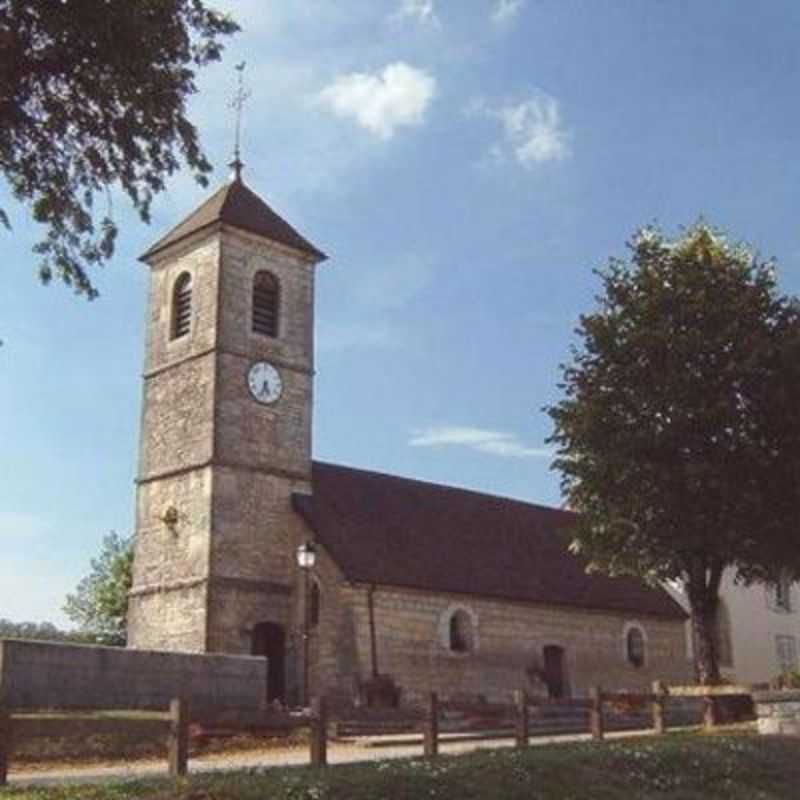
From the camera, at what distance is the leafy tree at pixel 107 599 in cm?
5397

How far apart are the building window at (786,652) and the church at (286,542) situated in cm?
1045

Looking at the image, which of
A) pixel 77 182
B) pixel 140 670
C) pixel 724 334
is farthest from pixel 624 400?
pixel 77 182

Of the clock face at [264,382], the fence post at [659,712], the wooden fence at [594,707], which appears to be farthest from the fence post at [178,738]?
the clock face at [264,382]

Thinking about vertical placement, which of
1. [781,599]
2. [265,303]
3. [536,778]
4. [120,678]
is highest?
[265,303]

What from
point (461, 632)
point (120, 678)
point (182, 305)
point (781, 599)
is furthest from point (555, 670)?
point (120, 678)

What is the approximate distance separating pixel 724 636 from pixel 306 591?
22338mm

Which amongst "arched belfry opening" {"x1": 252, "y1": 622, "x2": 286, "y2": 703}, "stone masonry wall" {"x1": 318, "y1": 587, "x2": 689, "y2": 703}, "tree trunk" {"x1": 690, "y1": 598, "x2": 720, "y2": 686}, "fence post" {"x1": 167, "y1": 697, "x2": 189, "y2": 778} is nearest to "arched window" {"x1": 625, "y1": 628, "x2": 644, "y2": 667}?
"stone masonry wall" {"x1": 318, "y1": 587, "x2": 689, "y2": 703}

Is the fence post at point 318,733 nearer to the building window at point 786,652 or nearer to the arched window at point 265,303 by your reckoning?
the arched window at point 265,303

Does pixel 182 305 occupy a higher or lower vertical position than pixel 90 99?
higher

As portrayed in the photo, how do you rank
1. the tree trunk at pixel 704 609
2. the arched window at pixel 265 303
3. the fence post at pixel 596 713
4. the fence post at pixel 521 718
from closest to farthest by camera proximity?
the fence post at pixel 521 718 < the fence post at pixel 596 713 < the tree trunk at pixel 704 609 < the arched window at pixel 265 303

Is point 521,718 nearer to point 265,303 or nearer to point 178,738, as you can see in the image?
point 178,738

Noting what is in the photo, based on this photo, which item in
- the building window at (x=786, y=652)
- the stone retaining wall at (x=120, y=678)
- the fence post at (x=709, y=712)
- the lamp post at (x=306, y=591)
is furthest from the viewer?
the building window at (x=786, y=652)

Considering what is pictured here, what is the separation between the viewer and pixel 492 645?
3691 centimetres

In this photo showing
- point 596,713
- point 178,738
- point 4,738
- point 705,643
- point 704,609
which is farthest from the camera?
point 704,609
